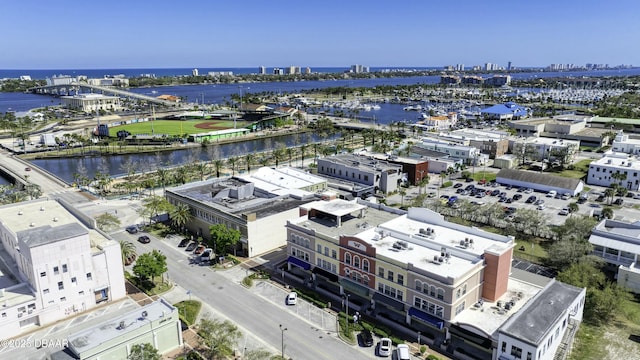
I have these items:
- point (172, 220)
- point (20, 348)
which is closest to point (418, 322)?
point (20, 348)

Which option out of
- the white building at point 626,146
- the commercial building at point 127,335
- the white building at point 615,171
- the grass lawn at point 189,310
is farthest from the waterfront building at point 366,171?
the white building at point 626,146

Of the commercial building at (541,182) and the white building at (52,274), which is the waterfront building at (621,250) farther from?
the white building at (52,274)

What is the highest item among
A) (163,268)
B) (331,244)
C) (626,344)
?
(331,244)

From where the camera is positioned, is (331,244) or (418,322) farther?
(331,244)

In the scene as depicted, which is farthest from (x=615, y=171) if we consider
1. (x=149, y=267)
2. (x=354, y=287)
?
(x=149, y=267)

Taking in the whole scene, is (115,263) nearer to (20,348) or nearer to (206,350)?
(20,348)

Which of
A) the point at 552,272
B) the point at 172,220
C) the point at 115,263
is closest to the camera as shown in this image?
the point at 115,263

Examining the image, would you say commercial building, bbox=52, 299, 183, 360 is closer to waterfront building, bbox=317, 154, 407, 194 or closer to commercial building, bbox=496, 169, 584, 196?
waterfront building, bbox=317, 154, 407, 194
